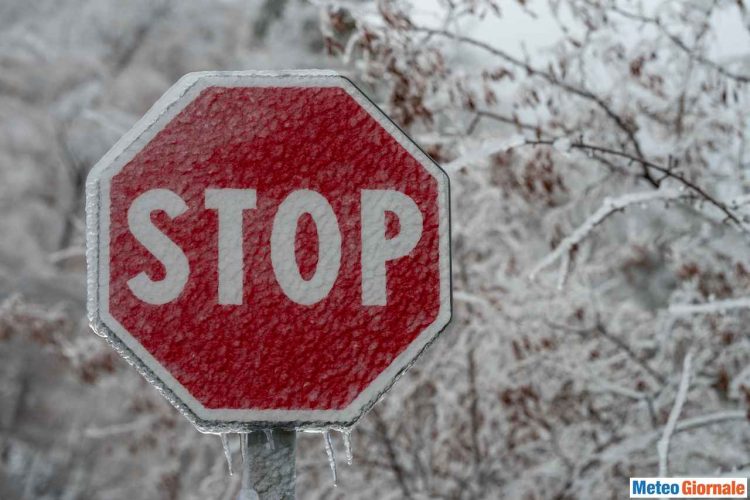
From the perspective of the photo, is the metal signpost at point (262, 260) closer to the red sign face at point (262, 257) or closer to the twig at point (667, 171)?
the red sign face at point (262, 257)

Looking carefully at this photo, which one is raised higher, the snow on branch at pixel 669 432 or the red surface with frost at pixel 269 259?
the red surface with frost at pixel 269 259

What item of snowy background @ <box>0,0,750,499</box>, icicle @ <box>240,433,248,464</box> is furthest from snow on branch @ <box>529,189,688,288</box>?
icicle @ <box>240,433,248,464</box>

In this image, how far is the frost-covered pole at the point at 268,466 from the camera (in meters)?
1.10

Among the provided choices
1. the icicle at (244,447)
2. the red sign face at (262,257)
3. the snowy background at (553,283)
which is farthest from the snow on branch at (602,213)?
the icicle at (244,447)

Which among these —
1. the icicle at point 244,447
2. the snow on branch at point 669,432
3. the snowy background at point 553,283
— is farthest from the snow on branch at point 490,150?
the icicle at point 244,447

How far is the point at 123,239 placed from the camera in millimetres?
1177

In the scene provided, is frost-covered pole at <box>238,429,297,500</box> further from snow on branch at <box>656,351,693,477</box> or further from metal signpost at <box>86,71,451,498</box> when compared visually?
snow on branch at <box>656,351,693,477</box>

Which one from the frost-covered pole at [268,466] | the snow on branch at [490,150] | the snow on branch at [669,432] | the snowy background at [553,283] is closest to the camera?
the frost-covered pole at [268,466]

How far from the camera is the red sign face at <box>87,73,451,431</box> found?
1.16 m

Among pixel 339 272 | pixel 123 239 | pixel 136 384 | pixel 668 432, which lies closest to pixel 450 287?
pixel 339 272

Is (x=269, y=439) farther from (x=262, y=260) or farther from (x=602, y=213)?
(x=602, y=213)

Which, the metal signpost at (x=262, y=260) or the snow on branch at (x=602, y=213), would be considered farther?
the snow on branch at (x=602, y=213)

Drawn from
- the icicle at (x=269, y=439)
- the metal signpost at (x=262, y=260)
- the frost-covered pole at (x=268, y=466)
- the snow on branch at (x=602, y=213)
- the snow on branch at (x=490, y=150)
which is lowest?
the frost-covered pole at (x=268, y=466)

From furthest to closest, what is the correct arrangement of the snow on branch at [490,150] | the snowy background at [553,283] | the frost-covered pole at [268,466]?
the snowy background at [553,283], the snow on branch at [490,150], the frost-covered pole at [268,466]
